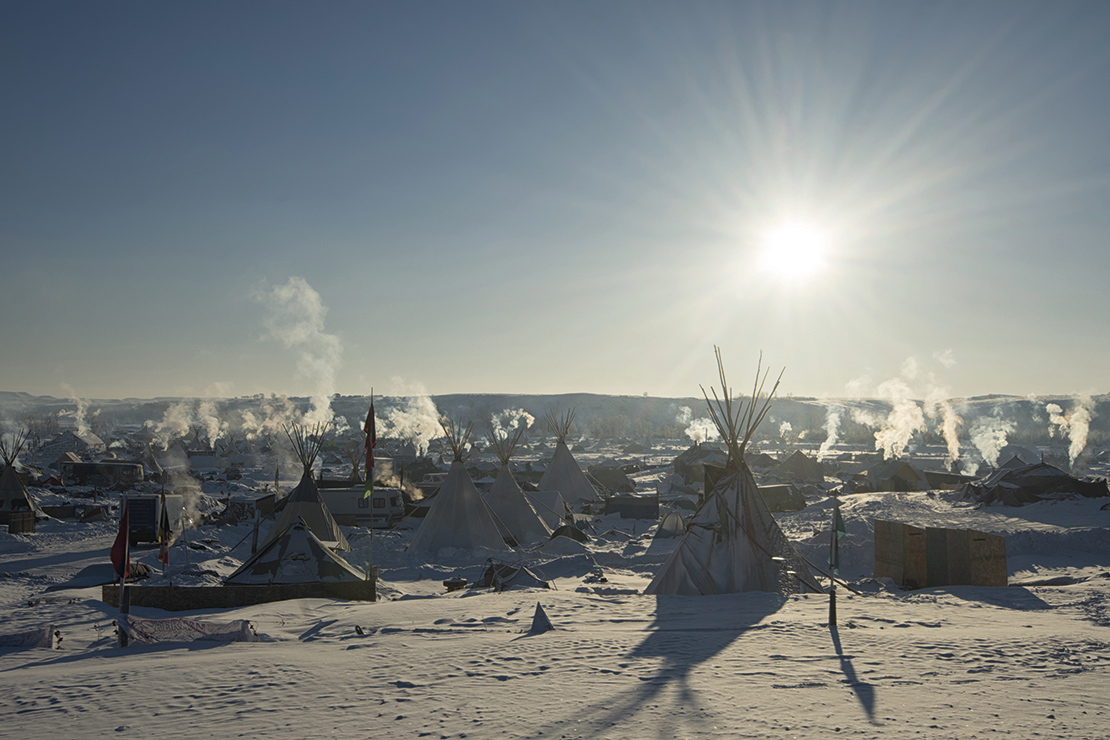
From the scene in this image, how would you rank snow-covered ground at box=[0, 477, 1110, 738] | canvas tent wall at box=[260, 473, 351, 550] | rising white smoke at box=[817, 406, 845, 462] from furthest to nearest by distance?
1. rising white smoke at box=[817, 406, 845, 462]
2. canvas tent wall at box=[260, 473, 351, 550]
3. snow-covered ground at box=[0, 477, 1110, 738]

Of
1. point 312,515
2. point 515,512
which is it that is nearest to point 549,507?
point 515,512

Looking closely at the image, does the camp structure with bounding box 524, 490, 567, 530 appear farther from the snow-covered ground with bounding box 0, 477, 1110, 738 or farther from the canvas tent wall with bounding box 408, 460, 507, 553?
the snow-covered ground with bounding box 0, 477, 1110, 738

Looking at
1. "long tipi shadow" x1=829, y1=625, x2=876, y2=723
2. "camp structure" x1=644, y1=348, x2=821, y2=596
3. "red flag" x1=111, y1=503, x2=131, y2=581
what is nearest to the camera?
"long tipi shadow" x1=829, y1=625, x2=876, y2=723

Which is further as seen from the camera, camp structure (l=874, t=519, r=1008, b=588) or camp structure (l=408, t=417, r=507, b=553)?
camp structure (l=408, t=417, r=507, b=553)

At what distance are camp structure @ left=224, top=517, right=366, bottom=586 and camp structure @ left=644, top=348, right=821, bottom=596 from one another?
562 centimetres

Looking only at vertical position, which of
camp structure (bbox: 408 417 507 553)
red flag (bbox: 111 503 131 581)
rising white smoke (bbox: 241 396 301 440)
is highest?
rising white smoke (bbox: 241 396 301 440)

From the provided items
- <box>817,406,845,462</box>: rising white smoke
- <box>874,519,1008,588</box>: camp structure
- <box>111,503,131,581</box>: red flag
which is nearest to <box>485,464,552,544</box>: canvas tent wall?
<box>874,519,1008,588</box>: camp structure

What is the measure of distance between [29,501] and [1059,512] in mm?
32948

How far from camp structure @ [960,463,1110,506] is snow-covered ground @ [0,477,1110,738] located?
11.8 m

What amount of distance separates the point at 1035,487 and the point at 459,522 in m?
19.1

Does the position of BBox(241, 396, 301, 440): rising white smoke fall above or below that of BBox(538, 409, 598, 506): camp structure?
above

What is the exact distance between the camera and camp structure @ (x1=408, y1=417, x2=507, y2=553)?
19.1 metres

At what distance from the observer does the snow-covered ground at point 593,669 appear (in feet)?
17.0

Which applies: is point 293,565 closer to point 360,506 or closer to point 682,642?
point 682,642
